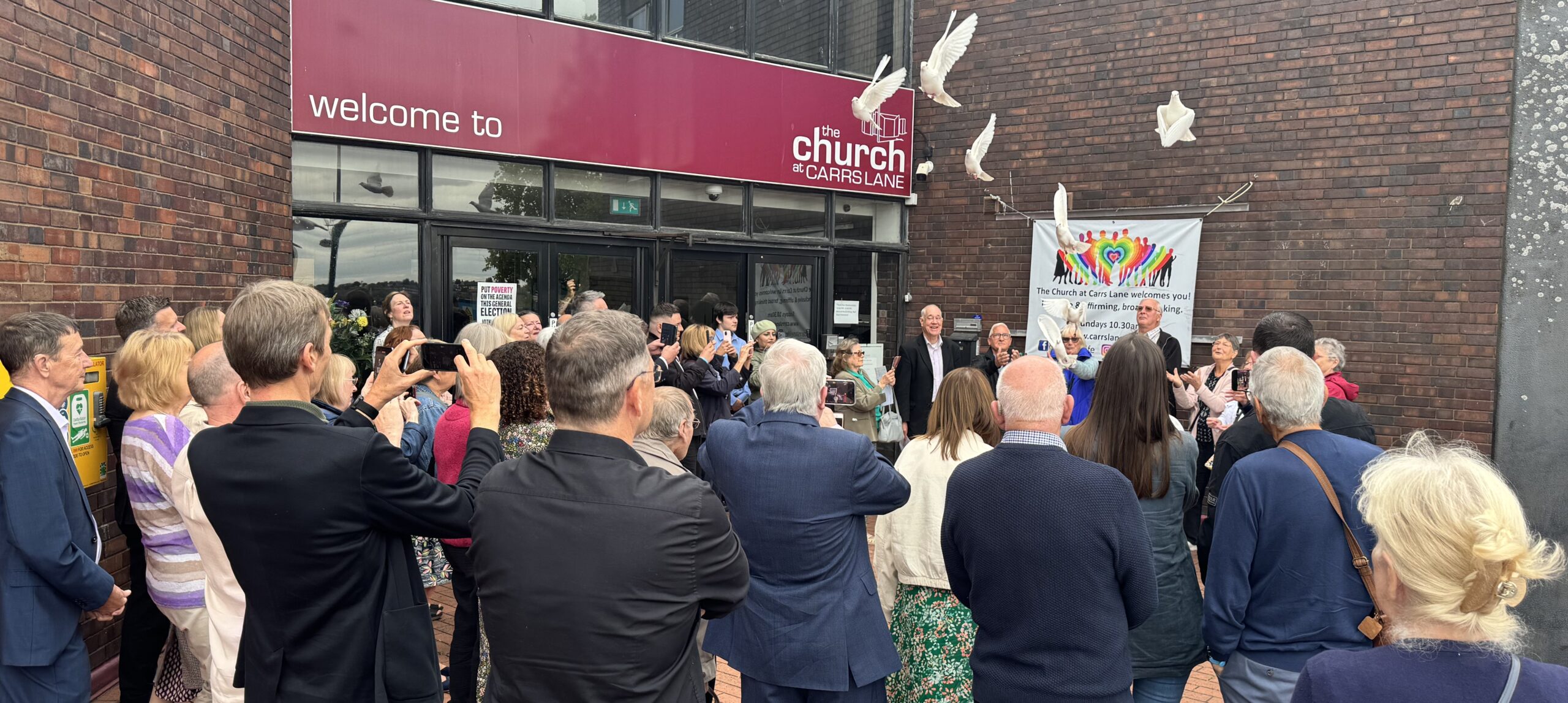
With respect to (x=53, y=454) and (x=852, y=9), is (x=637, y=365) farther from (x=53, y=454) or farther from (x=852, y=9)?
(x=852, y=9)

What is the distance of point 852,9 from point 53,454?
29.8ft

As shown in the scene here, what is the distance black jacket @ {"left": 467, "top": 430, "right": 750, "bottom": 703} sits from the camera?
1786 mm

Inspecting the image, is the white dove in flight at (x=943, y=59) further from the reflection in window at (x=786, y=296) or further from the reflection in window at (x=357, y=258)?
the reflection in window at (x=357, y=258)

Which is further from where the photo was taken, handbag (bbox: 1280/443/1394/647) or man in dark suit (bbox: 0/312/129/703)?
man in dark suit (bbox: 0/312/129/703)

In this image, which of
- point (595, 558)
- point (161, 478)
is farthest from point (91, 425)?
point (595, 558)

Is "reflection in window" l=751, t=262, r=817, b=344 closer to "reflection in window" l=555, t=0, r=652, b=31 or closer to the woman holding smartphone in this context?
the woman holding smartphone

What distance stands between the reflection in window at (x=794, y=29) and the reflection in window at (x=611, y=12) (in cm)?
133

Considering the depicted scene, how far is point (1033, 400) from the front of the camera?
8.33ft

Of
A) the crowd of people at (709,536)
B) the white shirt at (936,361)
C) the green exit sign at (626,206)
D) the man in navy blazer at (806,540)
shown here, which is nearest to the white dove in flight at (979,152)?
the white shirt at (936,361)

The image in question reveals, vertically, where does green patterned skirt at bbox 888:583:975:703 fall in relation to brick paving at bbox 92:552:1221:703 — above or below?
above

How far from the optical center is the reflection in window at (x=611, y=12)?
8391 mm

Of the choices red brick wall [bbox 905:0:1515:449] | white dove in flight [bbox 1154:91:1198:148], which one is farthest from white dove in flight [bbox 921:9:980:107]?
white dove in flight [bbox 1154:91:1198:148]

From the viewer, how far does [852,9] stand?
33.9ft

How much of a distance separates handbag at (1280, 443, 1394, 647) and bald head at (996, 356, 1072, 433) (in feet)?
2.49
